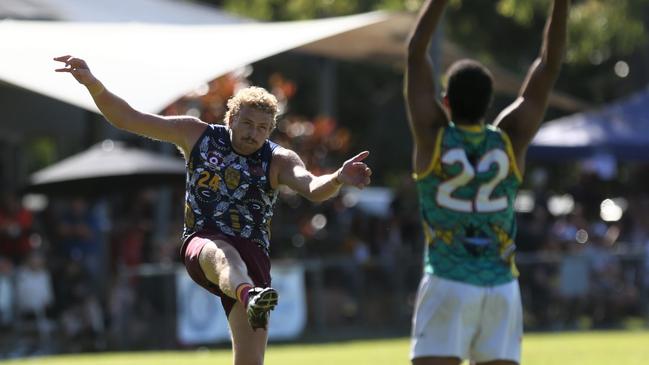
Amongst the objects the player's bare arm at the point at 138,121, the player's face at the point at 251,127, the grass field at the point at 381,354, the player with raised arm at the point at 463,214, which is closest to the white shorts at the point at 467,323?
the player with raised arm at the point at 463,214

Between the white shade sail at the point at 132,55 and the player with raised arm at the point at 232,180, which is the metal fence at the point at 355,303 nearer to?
the white shade sail at the point at 132,55

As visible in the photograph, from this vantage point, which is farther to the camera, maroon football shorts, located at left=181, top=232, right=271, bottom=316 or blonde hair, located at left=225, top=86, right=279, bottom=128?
blonde hair, located at left=225, top=86, right=279, bottom=128

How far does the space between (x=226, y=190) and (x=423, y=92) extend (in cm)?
124

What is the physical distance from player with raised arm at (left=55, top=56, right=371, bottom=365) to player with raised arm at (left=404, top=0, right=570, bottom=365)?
0.71 meters

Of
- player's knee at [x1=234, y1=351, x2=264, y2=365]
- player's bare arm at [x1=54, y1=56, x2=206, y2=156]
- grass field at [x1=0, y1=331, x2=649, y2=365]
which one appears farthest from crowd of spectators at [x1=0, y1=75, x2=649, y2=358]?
player's knee at [x1=234, y1=351, x2=264, y2=365]

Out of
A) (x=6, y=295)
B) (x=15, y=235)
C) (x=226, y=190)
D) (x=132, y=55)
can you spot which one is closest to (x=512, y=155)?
(x=226, y=190)

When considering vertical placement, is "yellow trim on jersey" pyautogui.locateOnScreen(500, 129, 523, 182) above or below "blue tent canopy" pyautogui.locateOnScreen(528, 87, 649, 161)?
above

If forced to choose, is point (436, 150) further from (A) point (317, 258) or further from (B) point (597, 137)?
(B) point (597, 137)

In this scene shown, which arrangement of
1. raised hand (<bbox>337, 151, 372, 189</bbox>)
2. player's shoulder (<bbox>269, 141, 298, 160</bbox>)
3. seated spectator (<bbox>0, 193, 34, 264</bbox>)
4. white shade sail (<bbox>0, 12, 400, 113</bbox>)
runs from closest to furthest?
1. raised hand (<bbox>337, 151, 372, 189</bbox>)
2. player's shoulder (<bbox>269, 141, 298, 160</bbox>)
3. white shade sail (<bbox>0, 12, 400, 113</bbox>)
4. seated spectator (<bbox>0, 193, 34, 264</bbox>)

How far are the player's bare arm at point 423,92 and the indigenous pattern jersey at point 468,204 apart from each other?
57 mm

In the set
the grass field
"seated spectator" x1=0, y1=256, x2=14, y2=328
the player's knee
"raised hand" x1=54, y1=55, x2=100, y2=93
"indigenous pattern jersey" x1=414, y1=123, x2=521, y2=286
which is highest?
"raised hand" x1=54, y1=55, x2=100, y2=93

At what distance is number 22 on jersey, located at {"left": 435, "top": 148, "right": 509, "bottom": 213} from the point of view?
7.54 metres

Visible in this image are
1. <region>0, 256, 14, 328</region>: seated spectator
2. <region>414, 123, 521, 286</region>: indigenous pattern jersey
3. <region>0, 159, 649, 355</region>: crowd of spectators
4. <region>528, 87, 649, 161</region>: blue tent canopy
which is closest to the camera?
<region>414, 123, 521, 286</region>: indigenous pattern jersey

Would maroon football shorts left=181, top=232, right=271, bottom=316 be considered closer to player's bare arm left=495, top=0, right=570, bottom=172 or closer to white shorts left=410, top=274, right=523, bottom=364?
white shorts left=410, top=274, right=523, bottom=364
